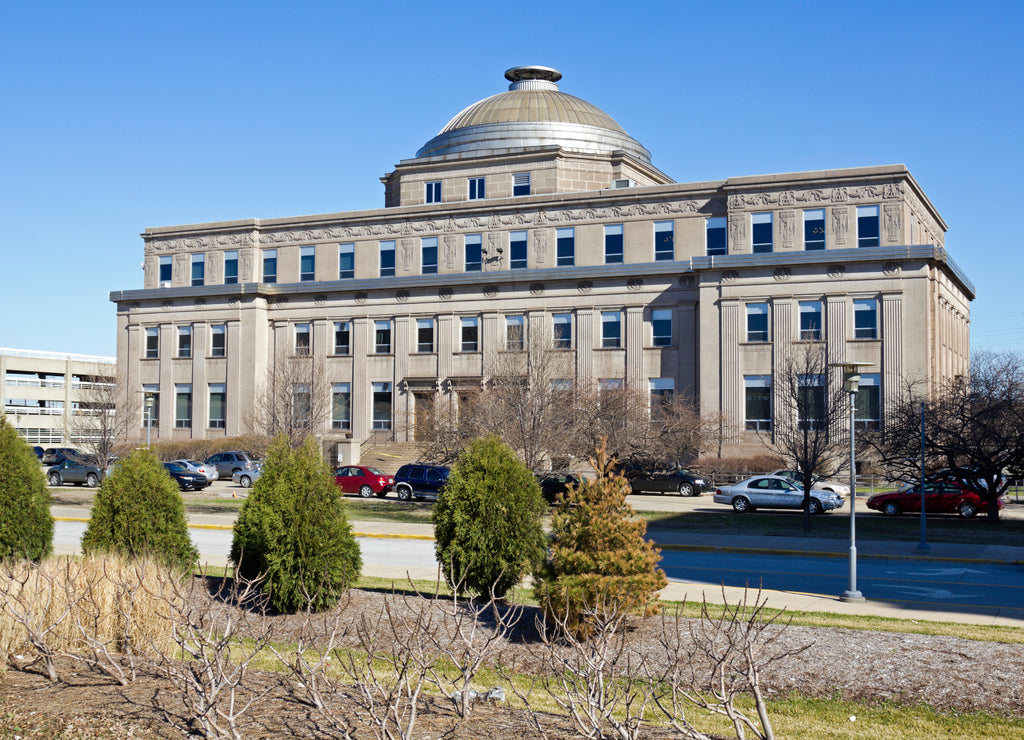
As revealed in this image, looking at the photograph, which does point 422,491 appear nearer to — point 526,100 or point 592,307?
point 592,307

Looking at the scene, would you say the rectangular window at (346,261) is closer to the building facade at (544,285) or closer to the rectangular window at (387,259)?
the building facade at (544,285)

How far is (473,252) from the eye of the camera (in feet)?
205

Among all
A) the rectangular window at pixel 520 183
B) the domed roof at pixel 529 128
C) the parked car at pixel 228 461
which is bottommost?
the parked car at pixel 228 461

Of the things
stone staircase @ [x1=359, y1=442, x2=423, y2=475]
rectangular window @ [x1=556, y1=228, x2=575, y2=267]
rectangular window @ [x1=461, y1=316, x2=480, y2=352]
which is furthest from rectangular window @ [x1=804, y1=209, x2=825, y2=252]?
stone staircase @ [x1=359, y1=442, x2=423, y2=475]

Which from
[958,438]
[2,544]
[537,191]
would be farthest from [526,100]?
[2,544]

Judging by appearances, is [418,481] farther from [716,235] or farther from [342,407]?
[716,235]

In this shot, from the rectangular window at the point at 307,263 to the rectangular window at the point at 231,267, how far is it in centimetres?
471

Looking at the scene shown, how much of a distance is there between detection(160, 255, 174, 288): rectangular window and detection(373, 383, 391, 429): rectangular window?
18.1 meters

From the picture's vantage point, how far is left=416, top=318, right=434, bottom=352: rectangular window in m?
62.2

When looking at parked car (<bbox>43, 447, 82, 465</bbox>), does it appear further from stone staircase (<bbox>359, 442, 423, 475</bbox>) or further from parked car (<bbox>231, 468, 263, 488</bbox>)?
stone staircase (<bbox>359, 442, 423, 475</bbox>)

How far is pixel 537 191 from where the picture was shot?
63.5 m

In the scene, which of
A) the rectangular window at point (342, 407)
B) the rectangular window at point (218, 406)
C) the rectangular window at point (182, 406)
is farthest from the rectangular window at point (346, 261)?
the rectangular window at point (182, 406)

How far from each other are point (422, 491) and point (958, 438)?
20490 mm

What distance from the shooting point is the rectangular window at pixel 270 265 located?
6731cm
